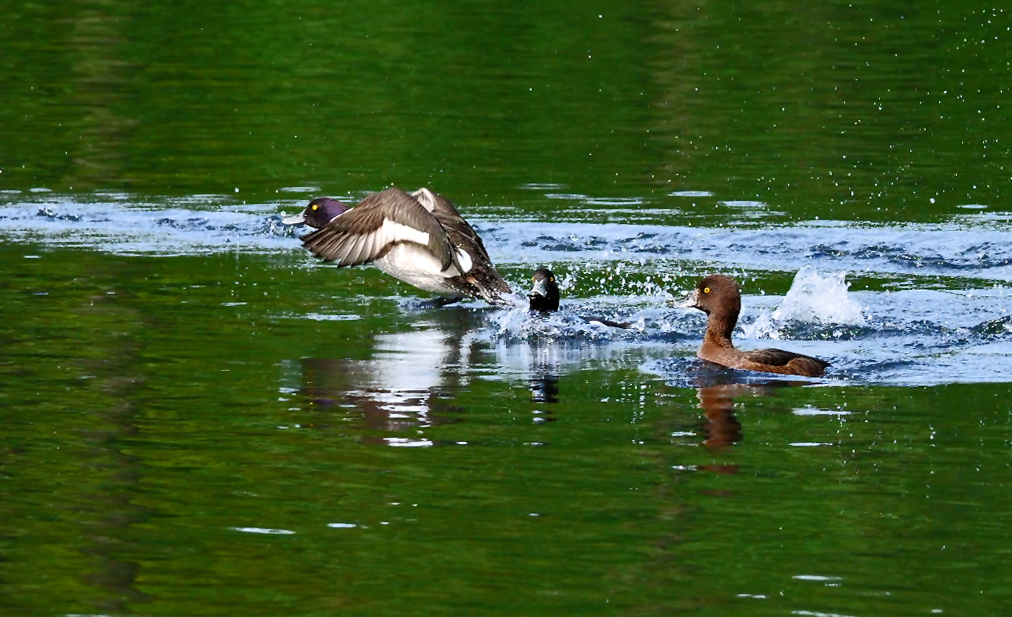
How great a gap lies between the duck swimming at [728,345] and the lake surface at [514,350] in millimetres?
116

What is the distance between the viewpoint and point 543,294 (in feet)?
41.4

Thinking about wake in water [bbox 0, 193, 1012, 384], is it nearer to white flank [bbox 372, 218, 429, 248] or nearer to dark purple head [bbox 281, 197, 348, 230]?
dark purple head [bbox 281, 197, 348, 230]

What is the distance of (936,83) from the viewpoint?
2491 cm

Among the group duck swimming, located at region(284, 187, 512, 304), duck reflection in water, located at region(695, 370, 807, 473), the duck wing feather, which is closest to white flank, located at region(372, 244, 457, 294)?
duck swimming, located at region(284, 187, 512, 304)

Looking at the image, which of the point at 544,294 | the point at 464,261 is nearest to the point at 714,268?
the point at 464,261

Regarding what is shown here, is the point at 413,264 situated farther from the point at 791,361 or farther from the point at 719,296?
the point at 791,361

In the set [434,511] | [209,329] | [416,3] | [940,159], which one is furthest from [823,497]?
[416,3]

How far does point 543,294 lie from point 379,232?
1.36m

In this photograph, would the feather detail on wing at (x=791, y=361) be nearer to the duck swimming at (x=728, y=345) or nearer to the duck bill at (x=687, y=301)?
the duck swimming at (x=728, y=345)

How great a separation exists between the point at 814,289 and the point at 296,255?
509 centimetres

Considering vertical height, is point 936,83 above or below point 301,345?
above

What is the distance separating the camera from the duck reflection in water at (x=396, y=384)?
938 cm

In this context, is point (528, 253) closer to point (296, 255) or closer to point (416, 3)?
point (296, 255)

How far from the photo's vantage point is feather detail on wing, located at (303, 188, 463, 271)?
13.0 metres
